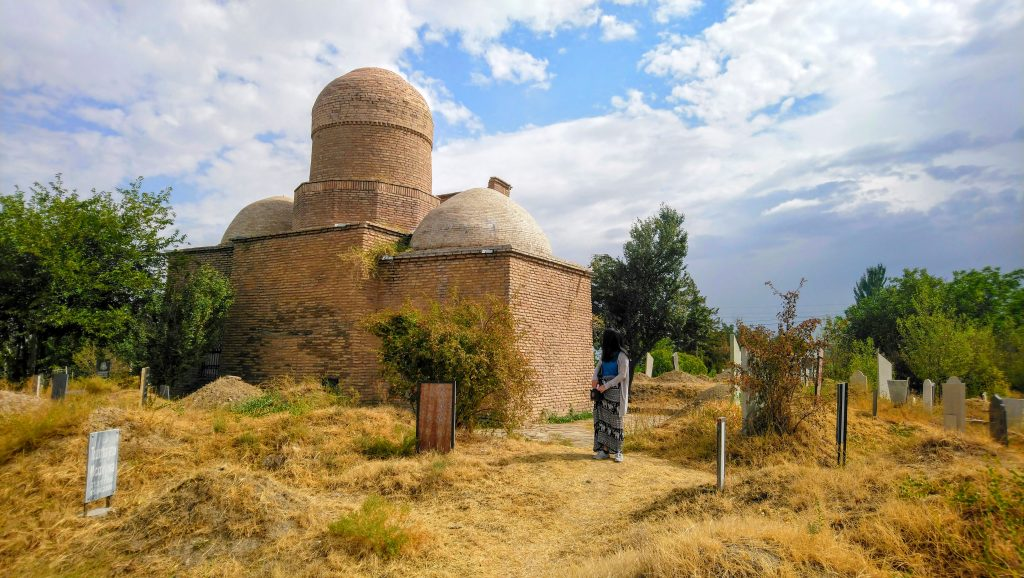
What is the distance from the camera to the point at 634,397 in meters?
17.0

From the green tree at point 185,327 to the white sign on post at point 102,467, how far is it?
866 centimetres

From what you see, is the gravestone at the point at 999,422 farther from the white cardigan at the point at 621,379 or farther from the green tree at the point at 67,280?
the green tree at the point at 67,280

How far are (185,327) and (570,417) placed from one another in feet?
30.0

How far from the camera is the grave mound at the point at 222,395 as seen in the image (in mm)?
11180

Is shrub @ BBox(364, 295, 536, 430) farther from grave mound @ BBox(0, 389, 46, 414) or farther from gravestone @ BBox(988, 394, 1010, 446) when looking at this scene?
gravestone @ BBox(988, 394, 1010, 446)

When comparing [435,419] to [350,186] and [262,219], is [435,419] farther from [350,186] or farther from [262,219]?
[262,219]

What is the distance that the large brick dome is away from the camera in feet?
51.8

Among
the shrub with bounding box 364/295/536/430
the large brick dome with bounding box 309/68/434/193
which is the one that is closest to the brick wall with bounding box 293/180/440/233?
the large brick dome with bounding box 309/68/434/193

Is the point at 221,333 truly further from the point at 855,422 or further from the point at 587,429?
the point at 855,422

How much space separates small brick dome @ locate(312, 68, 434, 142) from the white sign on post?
12028 millimetres

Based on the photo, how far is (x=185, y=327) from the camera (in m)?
13.4

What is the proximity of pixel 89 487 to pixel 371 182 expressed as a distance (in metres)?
11.1

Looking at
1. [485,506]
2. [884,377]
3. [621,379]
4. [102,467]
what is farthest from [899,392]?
[102,467]

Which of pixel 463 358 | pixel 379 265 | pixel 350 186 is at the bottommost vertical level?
pixel 463 358
